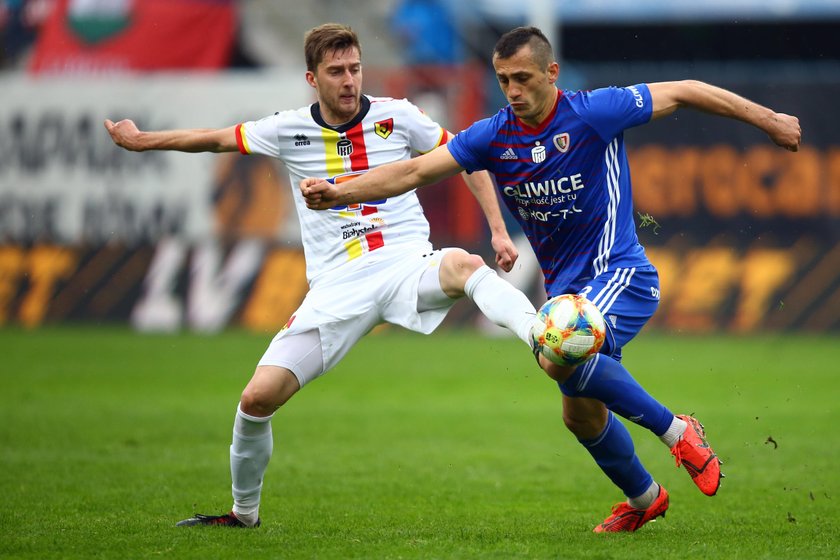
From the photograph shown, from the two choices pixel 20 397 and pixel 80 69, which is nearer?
pixel 20 397

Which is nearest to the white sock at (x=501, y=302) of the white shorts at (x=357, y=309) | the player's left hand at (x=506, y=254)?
the player's left hand at (x=506, y=254)

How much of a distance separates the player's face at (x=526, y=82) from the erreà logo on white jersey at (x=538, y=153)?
0.50 ft

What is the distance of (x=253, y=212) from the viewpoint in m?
20.7

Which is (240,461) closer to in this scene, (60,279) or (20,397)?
(20,397)

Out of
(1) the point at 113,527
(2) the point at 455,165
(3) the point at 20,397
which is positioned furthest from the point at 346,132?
(3) the point at 20,397

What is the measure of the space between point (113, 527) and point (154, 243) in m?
14.2

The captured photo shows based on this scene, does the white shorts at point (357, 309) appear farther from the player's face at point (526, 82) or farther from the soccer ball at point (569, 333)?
the player's face at point (526, 82)

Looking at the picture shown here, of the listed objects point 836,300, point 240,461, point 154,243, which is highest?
point 240,461

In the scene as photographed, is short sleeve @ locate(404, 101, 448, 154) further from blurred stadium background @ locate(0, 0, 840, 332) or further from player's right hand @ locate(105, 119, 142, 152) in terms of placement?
blurred stadium background @ locate(0, 0, 840, 332)

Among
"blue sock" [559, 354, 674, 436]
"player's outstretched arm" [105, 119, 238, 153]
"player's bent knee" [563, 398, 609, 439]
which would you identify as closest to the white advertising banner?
"player's outstretched arm" [105, 119, 238, 153]

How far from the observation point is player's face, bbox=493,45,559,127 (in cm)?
637

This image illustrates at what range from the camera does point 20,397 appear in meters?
13.6

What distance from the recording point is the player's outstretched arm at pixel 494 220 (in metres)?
6.85

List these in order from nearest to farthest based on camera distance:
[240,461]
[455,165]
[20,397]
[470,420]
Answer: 1. [455,165]
2. [240,461]
3. [470,420]
4. [20,397]
